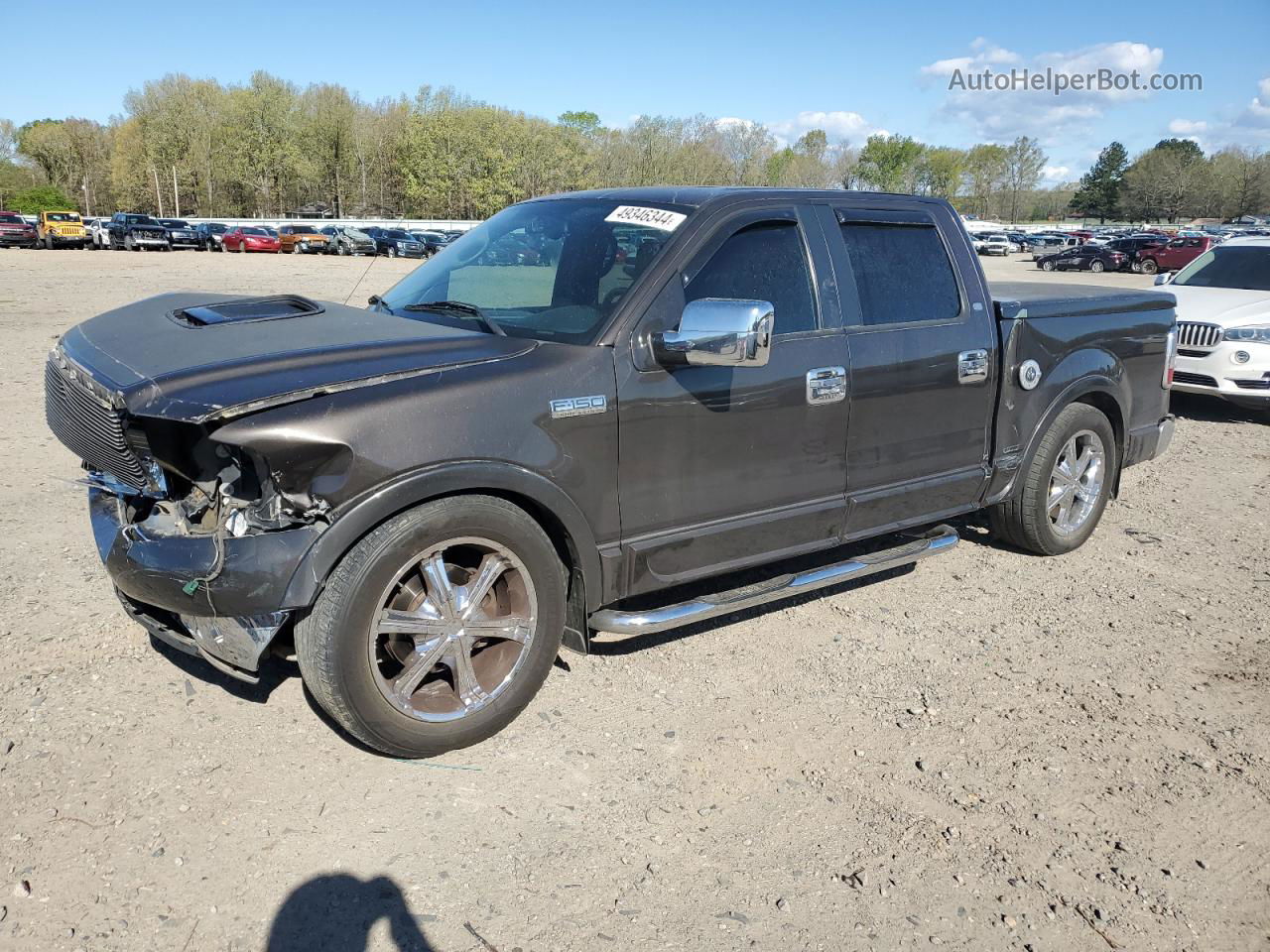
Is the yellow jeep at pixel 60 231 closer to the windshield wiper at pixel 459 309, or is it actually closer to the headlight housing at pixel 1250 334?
the headlight housing at pixel 1250 334

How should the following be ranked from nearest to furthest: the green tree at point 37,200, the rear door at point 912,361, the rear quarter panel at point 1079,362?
the rear door at point 912,361 → the rear quarter panel at point 1079,362 → the green tree at point 37,200

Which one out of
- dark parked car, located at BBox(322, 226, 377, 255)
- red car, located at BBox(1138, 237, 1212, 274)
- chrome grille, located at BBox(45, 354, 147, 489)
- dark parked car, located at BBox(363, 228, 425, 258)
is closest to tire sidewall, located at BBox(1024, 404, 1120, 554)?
chrome grille, located at BBox(45, 354, 147, 489)

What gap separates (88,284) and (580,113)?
77672 mm

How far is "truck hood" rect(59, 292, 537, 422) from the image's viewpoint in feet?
9.60

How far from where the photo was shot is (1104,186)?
355 feet

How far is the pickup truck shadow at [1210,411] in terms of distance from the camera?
33.6ft

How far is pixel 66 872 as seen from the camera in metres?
2.74

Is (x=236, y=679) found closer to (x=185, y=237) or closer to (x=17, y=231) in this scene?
(x=185, y=237)

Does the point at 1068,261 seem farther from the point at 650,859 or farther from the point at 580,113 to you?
the point at 580,113

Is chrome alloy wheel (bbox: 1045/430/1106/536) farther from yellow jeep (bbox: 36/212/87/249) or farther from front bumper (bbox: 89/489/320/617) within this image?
yellow jeep (bbox: 36/212/87/249)

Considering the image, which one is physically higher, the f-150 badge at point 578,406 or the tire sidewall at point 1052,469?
the f-150 badge at point 578,406

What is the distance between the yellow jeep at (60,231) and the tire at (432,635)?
50.7m

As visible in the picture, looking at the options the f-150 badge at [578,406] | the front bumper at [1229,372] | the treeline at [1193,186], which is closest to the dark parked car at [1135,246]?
the front bumper at [1229,372]

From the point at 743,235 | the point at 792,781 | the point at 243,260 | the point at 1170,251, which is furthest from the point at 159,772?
the point at 1170,251
